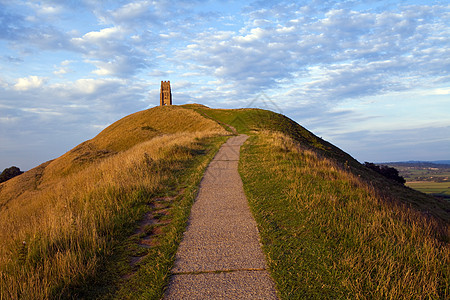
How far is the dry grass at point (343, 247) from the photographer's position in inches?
142

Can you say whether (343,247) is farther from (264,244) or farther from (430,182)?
(430,182)

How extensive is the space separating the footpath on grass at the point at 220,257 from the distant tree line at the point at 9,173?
52413 mm

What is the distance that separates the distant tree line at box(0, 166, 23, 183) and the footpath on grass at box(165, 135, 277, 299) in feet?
172

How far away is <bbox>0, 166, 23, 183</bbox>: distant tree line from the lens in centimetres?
4617

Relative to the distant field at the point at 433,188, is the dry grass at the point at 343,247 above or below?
above

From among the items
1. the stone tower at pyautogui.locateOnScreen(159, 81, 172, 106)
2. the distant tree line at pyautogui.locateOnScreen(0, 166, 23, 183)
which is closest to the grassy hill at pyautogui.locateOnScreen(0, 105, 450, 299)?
the distant tree line at pyautogui.locateOnScreen(0, 166, 23, 183)

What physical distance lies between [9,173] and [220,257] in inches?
2223

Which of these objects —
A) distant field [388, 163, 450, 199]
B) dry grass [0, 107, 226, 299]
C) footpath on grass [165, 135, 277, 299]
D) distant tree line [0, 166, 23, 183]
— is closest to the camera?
footpath on grass [165, 135, 277, 299]

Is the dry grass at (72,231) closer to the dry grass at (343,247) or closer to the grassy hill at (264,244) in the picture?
the grassy hill at (264,244)

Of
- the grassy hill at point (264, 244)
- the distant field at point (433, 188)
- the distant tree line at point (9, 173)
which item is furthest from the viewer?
the distant field at point (433, 188)

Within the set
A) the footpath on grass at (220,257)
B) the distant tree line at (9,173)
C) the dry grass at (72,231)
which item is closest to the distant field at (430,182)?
the footpath on grass at (220,257)

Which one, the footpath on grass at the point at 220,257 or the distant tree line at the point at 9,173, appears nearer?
the footpath on grass at the point at 220,257

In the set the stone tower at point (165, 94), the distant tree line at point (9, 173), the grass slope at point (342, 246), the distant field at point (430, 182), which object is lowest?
the distant field at point (430, 182)

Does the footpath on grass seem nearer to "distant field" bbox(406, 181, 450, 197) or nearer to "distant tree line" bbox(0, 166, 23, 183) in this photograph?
"distant field" bbox(406, 181, 450, 197)
